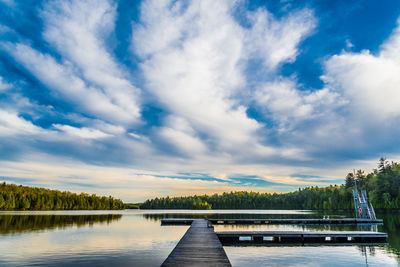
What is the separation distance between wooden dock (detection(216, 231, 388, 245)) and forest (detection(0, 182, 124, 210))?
113 meters

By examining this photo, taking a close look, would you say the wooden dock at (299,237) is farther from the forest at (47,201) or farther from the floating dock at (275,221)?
the forest at (47,201)

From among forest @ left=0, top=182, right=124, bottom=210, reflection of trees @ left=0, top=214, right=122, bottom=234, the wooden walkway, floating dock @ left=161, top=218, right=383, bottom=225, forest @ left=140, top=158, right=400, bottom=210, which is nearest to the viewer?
the wooden walkway

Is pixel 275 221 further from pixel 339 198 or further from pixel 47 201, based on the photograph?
pixel 47 201

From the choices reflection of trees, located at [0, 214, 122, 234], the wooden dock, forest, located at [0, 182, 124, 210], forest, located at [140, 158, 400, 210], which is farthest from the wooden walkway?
forest, located at [0, 182, 124, 210]

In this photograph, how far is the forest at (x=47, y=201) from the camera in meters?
112

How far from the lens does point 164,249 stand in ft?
69.7

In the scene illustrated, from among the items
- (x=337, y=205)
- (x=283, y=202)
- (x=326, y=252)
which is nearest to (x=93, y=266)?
(x=326, y=252)

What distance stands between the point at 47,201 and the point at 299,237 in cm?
13095

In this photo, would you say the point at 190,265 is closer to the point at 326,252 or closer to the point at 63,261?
the point at 63,261

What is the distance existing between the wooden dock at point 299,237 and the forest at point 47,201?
113m

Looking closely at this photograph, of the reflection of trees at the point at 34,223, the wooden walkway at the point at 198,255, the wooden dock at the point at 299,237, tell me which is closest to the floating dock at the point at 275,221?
the reflection of trees at the point at 34,223

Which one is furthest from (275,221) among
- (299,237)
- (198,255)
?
(198,255)

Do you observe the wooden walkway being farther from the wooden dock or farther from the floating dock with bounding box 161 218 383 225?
the floating dock with bounding box 161 218 383 225

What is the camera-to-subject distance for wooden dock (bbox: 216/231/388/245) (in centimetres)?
2547
